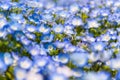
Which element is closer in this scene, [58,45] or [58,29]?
[58,45]

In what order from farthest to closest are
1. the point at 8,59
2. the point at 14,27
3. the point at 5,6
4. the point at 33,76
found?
1. the point at 5,6
2. the point at 14,27
3. the point at 8,59
4. the point at 33,76

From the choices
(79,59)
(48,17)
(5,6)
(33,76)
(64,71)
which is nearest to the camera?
(33,76)

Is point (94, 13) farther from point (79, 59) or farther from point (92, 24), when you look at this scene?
point (79, 59)

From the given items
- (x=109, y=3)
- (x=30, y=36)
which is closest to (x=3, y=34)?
(x=30, y=36)

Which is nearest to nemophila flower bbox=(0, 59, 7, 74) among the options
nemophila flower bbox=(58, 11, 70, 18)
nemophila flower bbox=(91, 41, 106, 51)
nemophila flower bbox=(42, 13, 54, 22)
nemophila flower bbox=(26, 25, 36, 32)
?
nemophila flower bbox=(91, 41, 106, 51)

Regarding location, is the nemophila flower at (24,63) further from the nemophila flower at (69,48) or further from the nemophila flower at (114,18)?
the nemophila flower at (114,18)

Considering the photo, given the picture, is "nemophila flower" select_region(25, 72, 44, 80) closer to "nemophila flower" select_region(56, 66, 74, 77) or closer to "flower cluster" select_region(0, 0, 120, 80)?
"flower cluster" select_region(0, 0, 120, 80)

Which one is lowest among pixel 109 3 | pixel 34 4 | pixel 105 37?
pixel 105 37

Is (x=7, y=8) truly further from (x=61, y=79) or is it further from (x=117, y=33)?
(x=61, y=79)
